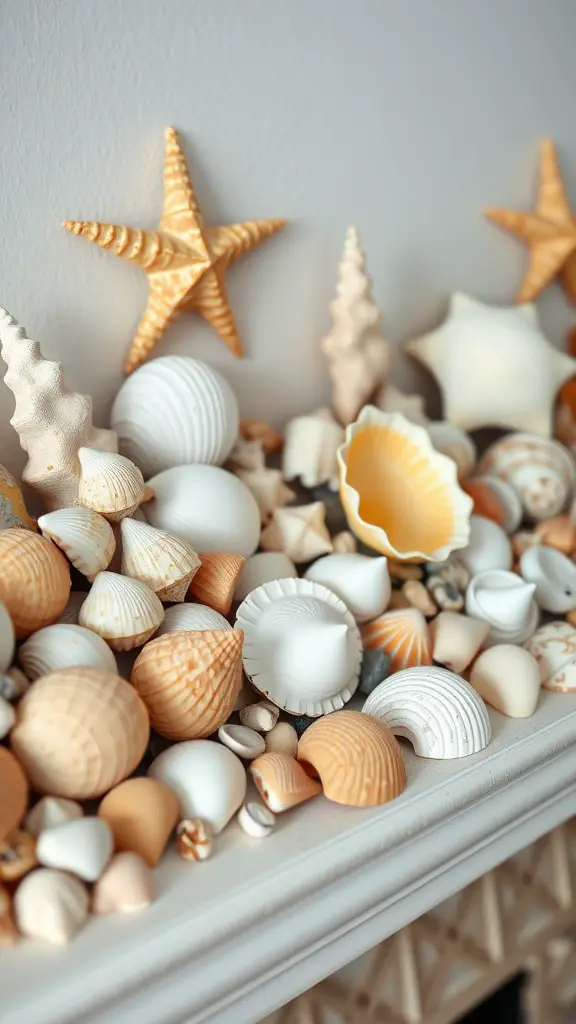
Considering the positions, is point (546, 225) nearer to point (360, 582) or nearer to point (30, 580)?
point (360, 582)

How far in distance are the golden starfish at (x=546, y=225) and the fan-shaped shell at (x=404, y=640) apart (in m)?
0.49

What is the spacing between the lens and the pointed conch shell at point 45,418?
1.78 feet

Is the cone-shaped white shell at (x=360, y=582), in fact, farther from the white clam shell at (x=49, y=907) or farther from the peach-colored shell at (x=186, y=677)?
the white clam shell at (x=49, y=907)

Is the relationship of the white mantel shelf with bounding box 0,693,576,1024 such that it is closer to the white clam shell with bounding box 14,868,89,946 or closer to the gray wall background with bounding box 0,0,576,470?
the white clam shell with bounding box 14,868,89,946

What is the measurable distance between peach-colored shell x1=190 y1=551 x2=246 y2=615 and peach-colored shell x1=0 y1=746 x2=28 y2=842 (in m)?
0.19

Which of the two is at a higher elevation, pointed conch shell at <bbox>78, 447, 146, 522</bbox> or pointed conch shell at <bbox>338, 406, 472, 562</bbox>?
pointed conch shell at <bbox>78, 447, 146, 522</bbox>

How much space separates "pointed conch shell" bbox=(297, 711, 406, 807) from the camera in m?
0.48

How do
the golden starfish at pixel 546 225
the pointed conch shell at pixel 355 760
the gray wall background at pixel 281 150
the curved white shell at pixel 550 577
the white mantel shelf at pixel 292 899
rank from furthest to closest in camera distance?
the golden starfish at pixel 546 225 < the curved white shell at pixel 550 577 < the gray wall background at pixel 281 150 < the pointed conch shell at pixel 355 760 < the white mantel shelf at pixel 292 899

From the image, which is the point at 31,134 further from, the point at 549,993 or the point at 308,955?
the point at 549,993

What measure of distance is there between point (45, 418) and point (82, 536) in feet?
0.33

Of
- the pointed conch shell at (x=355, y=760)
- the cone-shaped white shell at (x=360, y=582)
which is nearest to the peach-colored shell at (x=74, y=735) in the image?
the pointed conch shell at (x=355, y=760)

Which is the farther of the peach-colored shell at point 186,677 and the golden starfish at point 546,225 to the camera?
the golden starfish at point 546,225

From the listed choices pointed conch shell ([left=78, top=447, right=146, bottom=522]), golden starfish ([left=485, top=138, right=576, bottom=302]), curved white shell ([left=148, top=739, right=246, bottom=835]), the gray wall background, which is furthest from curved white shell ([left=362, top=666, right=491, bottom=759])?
golden starfish ([left=485, top=138, right=576, bottom=302])

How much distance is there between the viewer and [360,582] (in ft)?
2.02
